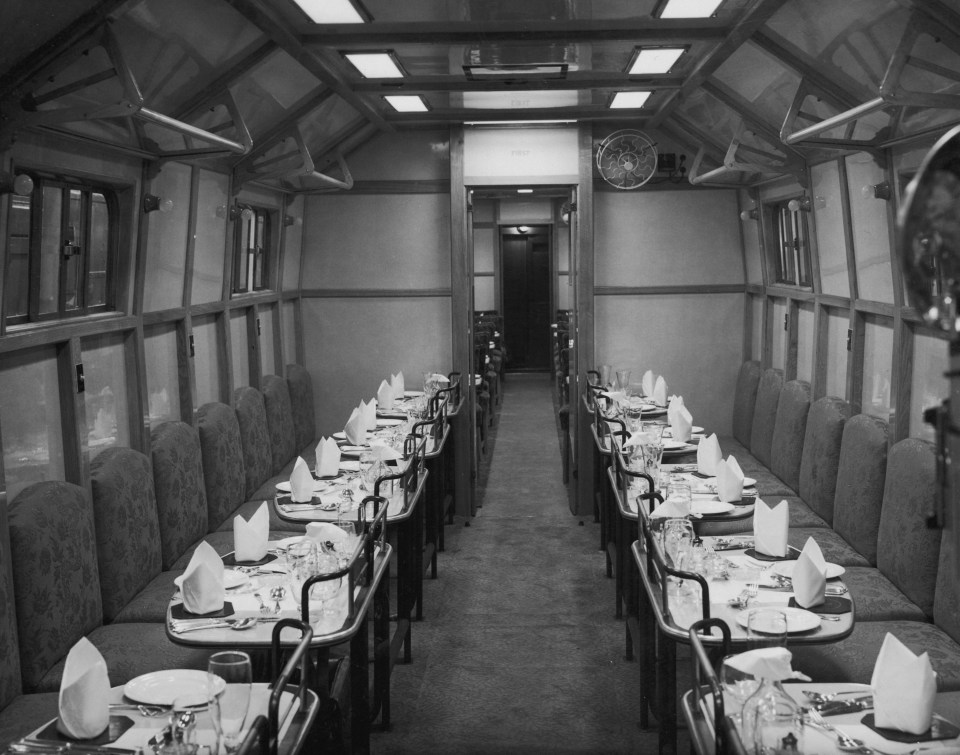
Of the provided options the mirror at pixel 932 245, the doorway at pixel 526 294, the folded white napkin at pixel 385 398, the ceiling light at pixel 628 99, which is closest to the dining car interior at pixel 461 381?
the mirror at pixel 932 245

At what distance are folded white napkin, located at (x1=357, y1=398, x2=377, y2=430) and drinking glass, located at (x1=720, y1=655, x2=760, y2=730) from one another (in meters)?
4.50

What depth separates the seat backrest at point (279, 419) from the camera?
25.7 feet

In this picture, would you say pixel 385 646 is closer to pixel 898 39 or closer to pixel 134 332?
pixel 134 332

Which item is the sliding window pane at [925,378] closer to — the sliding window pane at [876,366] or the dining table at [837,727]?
the sliding window pane at [876,366]

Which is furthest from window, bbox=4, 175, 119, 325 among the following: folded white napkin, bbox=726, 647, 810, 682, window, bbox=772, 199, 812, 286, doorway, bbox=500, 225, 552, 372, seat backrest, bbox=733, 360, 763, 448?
doorway, bbox=500, 225, 552, 372

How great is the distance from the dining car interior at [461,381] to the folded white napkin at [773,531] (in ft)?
0.03

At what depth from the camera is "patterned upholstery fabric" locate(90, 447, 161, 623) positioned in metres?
4.64

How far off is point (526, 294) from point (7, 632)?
14.9 m

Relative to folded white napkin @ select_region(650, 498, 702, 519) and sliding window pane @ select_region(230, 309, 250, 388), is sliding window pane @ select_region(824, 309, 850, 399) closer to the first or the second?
folded white napkin @ select_region(650, 498, 702, 519)

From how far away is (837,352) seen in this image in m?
6.80

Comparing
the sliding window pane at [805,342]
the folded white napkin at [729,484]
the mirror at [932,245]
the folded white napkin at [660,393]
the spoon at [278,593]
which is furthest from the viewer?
the folded white napkin at [660,393]

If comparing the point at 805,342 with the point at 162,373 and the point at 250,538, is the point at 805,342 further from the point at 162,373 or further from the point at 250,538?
the point at 250,538

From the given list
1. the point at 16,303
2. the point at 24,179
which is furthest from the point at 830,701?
the point at 16,303

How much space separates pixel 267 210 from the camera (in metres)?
8.48
